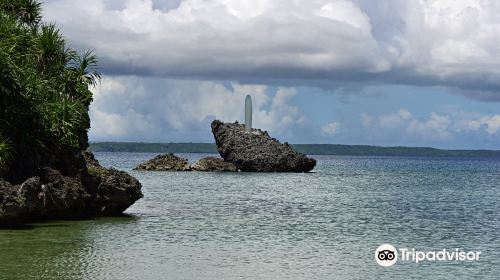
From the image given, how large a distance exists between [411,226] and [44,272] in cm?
2123

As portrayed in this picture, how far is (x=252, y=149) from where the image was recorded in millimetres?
102062

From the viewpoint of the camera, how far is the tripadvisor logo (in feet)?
79.8

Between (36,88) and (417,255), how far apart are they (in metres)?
17.4

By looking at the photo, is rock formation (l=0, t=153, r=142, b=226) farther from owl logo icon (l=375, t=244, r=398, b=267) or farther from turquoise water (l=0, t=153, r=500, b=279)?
owl logo icon (l=375, t=244, r=398, b=267)

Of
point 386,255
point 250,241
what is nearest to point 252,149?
point 250,241

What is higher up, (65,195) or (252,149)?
(252,149)

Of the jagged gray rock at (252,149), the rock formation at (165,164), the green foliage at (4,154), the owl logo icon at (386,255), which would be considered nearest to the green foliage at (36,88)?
the green foliage at (4,154)

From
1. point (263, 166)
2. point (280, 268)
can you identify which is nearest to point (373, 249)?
point (280, 268)

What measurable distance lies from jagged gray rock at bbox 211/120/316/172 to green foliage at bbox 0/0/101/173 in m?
65.1

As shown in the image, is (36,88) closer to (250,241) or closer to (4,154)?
(4,154)

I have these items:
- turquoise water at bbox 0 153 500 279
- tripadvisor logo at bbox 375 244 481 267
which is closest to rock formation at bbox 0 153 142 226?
turquoise water at bbox 0 153 500 279

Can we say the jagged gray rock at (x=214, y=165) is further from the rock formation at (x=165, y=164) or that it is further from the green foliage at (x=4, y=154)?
the green foliage at (x=4, y=154)

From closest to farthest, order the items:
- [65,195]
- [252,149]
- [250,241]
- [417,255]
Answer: [417,255] → [250,241] → [65,195] → [252,149]

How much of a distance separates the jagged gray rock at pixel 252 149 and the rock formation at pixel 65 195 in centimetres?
6583
